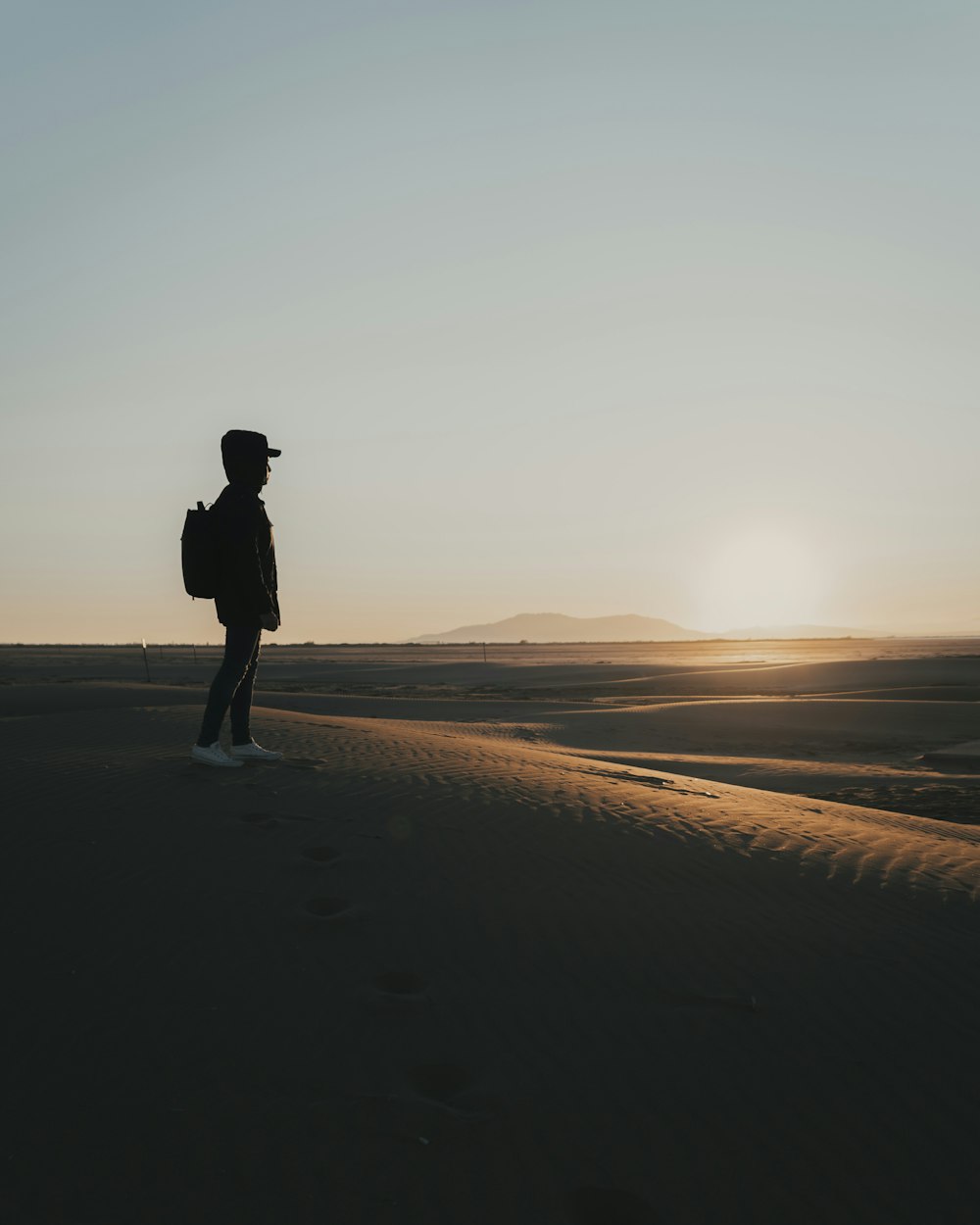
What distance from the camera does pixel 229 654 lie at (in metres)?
6.02

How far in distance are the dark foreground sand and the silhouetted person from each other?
0.49 meters

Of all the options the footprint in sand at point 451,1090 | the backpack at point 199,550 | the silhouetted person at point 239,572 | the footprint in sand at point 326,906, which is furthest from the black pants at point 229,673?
the footprint in sand at point 451,1090

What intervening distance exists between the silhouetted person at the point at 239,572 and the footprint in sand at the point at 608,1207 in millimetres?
4347

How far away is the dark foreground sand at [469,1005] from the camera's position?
6.71ft

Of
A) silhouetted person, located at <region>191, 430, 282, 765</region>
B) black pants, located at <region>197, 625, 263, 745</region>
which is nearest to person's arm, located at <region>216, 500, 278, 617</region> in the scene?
silhouetted person, located at <region>191, 430, 282, 765</region>

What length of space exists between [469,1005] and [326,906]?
37.1 inches

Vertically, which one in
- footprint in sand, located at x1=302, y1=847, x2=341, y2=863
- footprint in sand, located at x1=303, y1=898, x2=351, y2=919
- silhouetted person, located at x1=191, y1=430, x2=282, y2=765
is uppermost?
silhouetted person, located at x1=191, y1=430, x2=282, y2=765

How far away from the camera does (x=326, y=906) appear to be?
3504 mm

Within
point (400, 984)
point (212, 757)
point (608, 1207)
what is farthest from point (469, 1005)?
point (212, 757)

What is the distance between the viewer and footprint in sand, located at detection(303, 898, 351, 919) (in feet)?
11.3

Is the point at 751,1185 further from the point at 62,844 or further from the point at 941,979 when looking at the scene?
the point at 62,844

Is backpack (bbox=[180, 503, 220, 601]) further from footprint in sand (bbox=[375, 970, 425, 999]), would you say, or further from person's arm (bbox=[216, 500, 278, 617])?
footprint in sand (bbox=[375, 970, 425, 999])

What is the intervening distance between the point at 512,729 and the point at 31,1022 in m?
12.0

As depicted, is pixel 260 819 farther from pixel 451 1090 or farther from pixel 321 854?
pixel 451 1090
